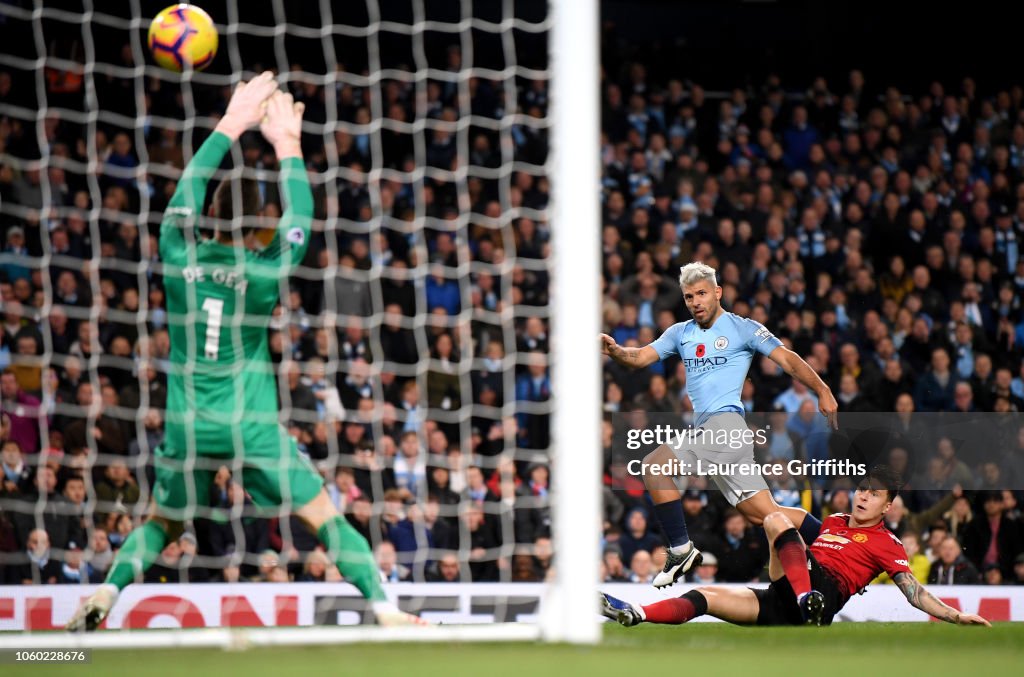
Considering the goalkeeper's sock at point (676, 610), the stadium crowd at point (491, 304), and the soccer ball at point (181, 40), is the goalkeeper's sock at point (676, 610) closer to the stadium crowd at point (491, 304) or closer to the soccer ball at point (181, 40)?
the stadium crowd at point (491, 304)

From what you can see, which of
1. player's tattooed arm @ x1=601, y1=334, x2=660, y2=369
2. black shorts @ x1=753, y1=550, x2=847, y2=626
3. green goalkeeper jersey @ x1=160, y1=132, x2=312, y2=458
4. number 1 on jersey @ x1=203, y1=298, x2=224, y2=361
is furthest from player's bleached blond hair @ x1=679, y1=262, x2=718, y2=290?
number 1 on jersey @ x1=203, y1=298, x2=224, y2=361

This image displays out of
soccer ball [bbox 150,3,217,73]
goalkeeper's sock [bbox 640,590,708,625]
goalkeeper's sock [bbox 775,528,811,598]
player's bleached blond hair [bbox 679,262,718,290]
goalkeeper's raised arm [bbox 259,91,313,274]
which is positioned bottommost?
goalkeeper's sock [bbox 640,590,708,625]

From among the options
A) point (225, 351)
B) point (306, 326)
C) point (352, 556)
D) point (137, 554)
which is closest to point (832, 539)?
point (352, 556)

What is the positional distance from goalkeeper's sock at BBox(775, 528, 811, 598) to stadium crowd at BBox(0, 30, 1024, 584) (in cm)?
152

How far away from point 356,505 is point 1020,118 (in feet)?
27.7

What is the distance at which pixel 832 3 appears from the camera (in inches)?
555

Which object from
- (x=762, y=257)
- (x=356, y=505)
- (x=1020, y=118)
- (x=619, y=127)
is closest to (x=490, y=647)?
(x=356, y=505)

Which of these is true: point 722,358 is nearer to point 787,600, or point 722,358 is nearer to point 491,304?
point 787,600

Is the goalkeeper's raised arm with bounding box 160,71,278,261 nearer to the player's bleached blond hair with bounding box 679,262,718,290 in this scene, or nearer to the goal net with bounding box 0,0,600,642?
the goal net with bounding box 0,0,600,642

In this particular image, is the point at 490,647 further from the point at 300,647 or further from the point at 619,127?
the point at 619,127

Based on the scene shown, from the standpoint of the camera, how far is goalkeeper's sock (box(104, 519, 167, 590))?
549 cm

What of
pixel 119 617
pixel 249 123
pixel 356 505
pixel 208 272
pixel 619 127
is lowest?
pixel 119 617

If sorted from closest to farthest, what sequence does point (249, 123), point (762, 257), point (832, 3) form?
1. point (249, 123)
2. point (762, 257)
3. point (832, 3)

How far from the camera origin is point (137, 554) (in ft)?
18.2
